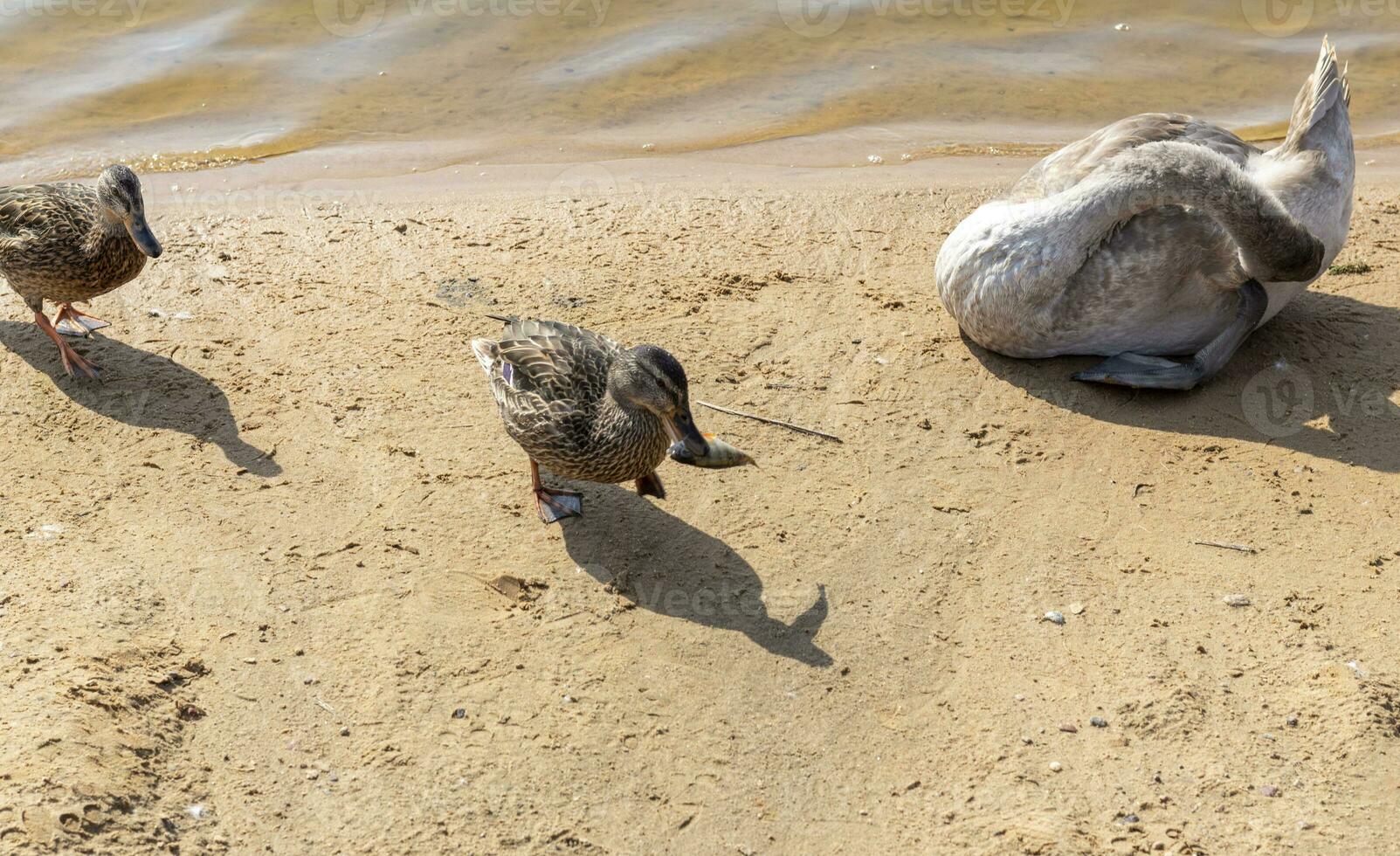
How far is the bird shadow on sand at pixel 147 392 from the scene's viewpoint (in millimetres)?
5793

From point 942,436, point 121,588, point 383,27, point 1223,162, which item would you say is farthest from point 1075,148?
point 383,27

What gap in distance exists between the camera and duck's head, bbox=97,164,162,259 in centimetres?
615

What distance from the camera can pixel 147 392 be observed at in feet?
20.3

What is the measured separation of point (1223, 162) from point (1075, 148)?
94 centimetres

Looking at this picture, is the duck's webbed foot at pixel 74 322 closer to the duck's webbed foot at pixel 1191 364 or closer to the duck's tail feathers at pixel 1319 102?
the duck's webbed foot at pixel 1191 364

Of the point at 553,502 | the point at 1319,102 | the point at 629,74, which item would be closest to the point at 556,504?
the point at 553,502

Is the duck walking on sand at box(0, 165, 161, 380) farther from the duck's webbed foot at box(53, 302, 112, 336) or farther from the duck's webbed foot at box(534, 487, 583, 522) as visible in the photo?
the duck's webbed foot at box(534, 487, 583, 522)

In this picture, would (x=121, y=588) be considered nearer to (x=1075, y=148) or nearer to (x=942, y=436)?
(x=942, y=436)

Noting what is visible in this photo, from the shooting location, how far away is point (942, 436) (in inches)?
232

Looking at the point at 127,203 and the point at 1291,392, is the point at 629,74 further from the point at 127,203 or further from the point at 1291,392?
the point at 1291,392

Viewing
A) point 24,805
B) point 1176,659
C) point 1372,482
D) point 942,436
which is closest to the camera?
point 24,805

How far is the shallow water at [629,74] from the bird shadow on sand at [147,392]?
3.40 metres

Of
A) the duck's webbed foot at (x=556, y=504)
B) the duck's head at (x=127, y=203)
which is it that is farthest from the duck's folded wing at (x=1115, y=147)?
the duck's head at (x=127, y=203)

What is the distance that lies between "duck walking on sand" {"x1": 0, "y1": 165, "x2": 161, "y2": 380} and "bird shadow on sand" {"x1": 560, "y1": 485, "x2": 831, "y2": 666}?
2.86 metres
